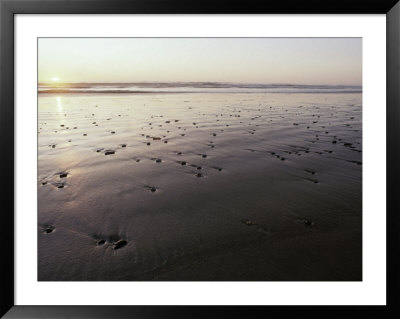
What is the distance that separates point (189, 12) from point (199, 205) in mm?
1569

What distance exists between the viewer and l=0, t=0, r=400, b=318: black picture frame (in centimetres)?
191

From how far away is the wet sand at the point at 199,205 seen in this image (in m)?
2.03

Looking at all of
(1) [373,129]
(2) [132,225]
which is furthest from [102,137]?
(1) [373,129]

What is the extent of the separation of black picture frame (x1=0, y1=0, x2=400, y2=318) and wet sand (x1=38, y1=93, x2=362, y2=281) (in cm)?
19

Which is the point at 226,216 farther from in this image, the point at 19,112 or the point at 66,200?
the point at 19,112

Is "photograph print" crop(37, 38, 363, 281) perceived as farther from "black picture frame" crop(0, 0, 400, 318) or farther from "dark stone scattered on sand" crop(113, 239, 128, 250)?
"black picture frame" crop(0, 0, 400, 318)

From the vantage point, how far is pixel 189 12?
6.65 feet

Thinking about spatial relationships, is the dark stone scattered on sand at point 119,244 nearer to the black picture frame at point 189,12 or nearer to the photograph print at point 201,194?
the photograph print at point 201,194

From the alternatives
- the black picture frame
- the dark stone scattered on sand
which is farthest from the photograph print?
the black picture frame

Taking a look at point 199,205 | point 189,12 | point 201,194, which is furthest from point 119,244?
point 189,12

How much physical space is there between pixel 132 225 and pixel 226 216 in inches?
30.8

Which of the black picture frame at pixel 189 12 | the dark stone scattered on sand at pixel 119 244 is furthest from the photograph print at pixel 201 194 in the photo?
the black picture frame at pixel 189 12

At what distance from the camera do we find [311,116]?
687cm

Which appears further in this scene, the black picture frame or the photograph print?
the photograph print
